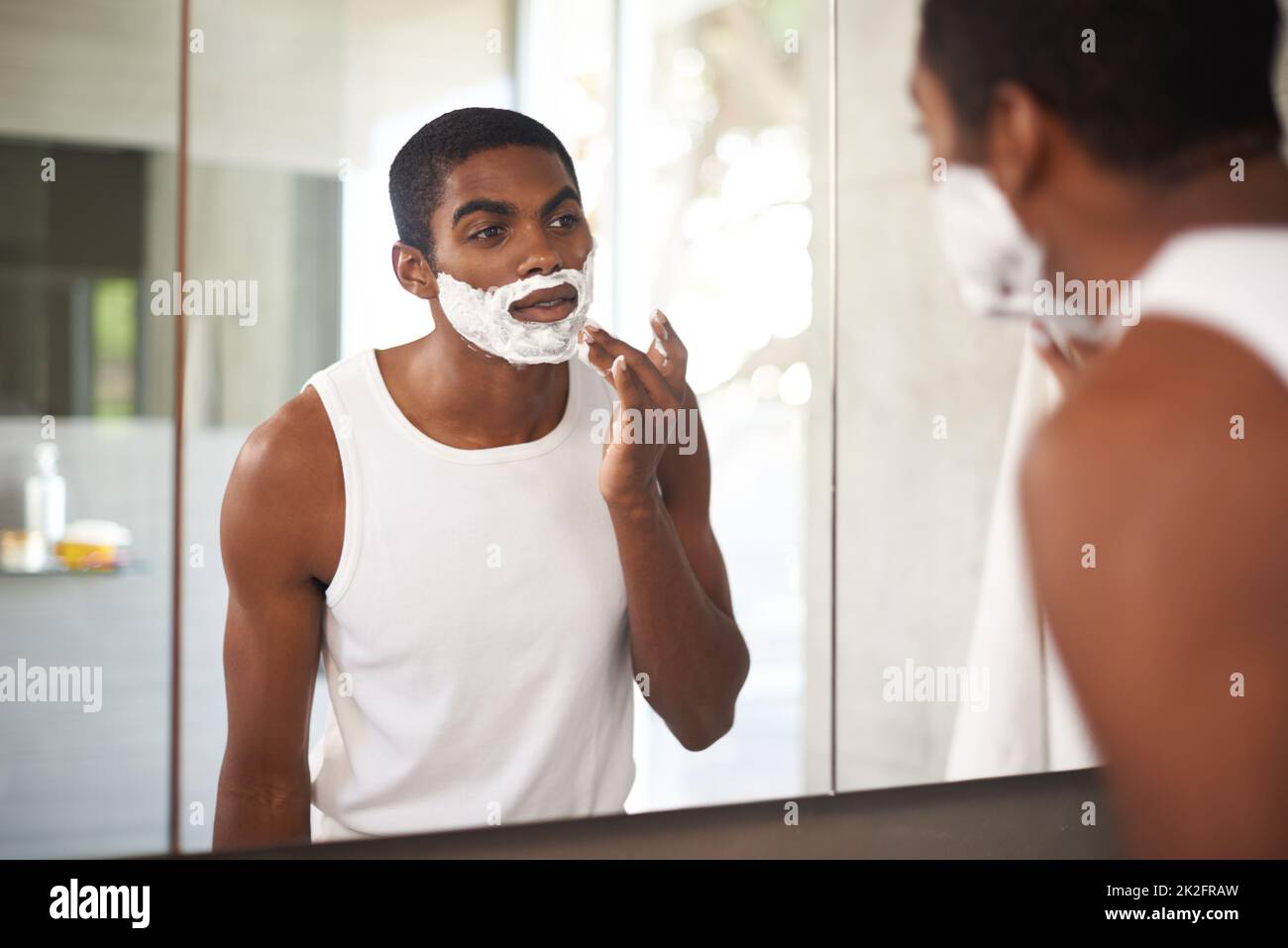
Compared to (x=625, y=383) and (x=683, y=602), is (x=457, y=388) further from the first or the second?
(x=683, y=602)

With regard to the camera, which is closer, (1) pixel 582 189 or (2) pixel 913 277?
(1) pixel 582 189

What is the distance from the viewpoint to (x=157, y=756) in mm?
946

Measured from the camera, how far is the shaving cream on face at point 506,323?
93 cm

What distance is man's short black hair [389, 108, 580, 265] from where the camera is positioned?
939 millimetres

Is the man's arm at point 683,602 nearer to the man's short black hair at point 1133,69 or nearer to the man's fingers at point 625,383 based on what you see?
the man's fingers at point 625,383

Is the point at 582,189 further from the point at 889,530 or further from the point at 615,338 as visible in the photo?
the point at 889,530

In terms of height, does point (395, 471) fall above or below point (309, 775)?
above

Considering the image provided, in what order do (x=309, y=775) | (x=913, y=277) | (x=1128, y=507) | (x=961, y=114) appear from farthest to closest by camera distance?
1. (x=913, y=277)
2. (x=309, y=775)
3. (x=961, y=114)
4. (x=1128, y=507)

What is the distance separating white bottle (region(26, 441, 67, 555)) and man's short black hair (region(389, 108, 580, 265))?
38cm

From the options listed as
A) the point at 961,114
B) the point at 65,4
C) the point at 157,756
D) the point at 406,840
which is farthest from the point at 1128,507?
the point at 65,4

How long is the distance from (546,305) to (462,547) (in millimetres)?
213

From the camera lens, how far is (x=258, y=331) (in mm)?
979
